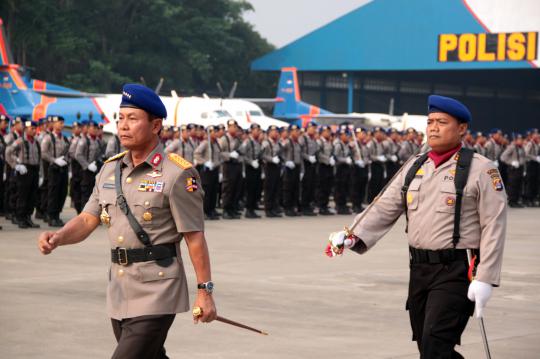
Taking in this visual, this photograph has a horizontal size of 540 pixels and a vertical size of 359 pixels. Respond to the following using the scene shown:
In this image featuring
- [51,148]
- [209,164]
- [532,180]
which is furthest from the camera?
[532,180]

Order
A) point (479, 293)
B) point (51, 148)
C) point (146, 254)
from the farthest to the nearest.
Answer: point (51, 148) < point (479, 293) < point (146, 254)

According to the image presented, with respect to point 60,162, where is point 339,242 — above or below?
above

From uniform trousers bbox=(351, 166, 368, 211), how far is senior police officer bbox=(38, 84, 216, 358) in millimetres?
19500

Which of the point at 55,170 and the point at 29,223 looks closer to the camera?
the point at 29,223

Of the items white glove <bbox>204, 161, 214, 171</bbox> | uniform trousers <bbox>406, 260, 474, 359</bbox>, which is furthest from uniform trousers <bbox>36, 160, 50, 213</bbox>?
uniform trousers <bbox>406, 260, 474, 359</bbox>

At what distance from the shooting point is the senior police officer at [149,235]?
4.76 m

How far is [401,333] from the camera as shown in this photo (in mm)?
8562

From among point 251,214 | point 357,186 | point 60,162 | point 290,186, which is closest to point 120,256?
point 60,162

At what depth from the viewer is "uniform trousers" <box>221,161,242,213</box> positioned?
21.0m

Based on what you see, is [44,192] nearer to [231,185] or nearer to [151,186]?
[231,185]

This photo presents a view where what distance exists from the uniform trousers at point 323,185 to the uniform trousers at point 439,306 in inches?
691

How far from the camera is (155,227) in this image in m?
4.82

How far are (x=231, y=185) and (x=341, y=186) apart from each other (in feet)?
11.5

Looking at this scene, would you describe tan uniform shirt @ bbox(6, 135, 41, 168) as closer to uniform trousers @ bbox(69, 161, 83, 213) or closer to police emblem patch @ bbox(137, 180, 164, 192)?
uniform trousers @ bbox(69, 161, 83, 213)
